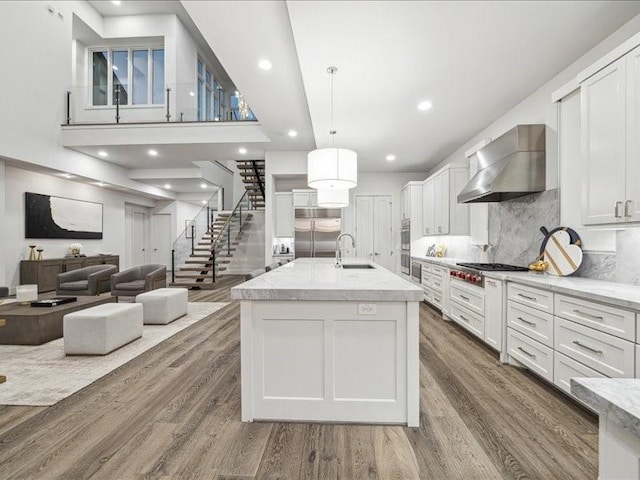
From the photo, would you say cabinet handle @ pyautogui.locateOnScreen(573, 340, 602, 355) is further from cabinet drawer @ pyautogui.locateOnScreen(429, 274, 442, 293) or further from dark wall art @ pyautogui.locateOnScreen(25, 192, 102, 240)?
dark wall art @ pyautogui.locateOnScreen(25, 192, 102, 240)

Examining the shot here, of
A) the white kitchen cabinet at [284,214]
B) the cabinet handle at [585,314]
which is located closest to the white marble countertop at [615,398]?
the cabinet handle at [585,314]

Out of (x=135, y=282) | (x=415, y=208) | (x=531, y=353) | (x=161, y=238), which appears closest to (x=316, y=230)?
(x=415, y=208)

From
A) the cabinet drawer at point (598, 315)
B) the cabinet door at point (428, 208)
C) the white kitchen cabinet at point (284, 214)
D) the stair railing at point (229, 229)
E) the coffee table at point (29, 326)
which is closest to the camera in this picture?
the cabinet drawer at point (598, 315)

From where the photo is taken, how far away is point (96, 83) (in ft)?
30.1

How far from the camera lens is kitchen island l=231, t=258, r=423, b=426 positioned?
2.08 metres

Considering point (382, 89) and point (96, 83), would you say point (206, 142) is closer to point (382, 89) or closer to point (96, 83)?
point (382, 89)

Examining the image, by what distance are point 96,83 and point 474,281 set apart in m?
11.0

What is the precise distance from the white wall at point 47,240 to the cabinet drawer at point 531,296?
28.0 feet

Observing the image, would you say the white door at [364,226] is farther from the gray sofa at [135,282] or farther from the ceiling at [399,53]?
the gray sofa at [135,282]

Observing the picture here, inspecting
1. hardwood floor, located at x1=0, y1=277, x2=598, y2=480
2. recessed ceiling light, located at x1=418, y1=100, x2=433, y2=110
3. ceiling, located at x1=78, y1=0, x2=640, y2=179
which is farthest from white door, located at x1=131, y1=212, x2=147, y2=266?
recessed ceiling light, located at x1=418, y1=100, x2=433, y2=110

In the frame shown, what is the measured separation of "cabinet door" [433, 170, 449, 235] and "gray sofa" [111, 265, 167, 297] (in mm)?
5305

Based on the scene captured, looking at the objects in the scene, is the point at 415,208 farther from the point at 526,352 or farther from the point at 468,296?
the point at 526,352

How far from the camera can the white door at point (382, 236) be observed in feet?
27.0

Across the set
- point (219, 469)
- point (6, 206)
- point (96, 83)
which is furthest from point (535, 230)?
point (96, 83)
